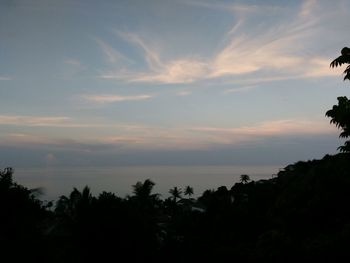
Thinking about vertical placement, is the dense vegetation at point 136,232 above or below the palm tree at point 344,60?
below

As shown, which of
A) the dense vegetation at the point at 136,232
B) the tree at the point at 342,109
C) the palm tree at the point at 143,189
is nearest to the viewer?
the tree at the point at 342,109

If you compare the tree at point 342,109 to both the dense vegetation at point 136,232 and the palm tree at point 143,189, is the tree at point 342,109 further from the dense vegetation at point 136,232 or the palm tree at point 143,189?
the palm tree at point 143,189

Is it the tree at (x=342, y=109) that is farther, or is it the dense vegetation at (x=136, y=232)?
the dense vegetation at (x=136, y=232)

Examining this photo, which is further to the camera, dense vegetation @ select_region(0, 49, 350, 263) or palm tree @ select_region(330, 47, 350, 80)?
dense vegetation @ select_region(0, 49, 350, 263)

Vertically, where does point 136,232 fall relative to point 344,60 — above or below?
below

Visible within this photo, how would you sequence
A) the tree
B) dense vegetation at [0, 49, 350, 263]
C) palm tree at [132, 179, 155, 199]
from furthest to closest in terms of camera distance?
palm tree at [132, 179, 155, 199] → dense vegetation at [0, 49, 350, 263] → the tree

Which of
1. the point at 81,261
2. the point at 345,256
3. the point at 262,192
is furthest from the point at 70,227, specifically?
the point at 262,192

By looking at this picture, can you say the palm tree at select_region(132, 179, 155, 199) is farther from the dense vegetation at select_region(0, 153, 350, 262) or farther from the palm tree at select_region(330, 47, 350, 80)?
the palm tree at select_region(330, 47, 350, 80)

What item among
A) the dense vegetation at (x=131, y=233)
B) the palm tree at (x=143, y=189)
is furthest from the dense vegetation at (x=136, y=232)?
the palm tree at (x=143, y=189)

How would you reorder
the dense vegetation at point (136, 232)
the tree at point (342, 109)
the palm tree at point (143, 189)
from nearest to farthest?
1. the tree at point (342, 109)
2. the dense vegetation at point (136, 232)
3. the palm tree at point (143, 189)

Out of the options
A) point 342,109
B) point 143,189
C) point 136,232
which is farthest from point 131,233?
point 143,189

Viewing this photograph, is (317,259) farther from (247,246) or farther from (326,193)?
(326,193)

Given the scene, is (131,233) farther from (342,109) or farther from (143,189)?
(143,189)

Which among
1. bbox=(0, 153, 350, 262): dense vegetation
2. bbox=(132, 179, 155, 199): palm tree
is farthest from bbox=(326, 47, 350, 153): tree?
bbox=(132, 179, 155, 199): palm tree
